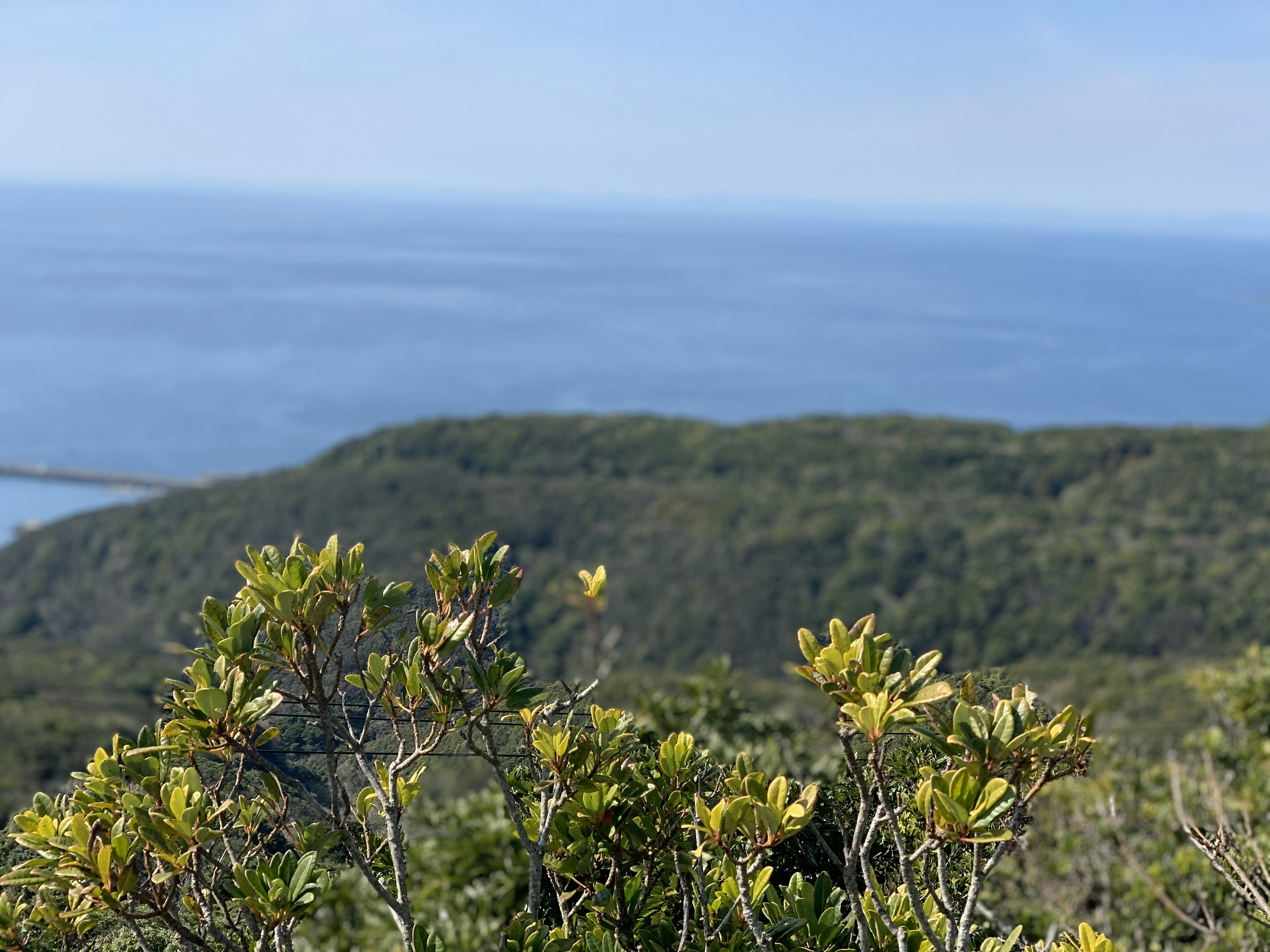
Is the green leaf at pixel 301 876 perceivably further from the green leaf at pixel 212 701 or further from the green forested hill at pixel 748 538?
the green forested hill at pixel 748 538

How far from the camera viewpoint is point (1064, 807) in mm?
6113

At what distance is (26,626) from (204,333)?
62580 millimetres

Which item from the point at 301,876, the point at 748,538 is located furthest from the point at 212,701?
the point at 748,538

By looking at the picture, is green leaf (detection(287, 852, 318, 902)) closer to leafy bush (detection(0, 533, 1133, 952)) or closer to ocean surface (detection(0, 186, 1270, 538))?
leafy bush (detection(0, 533, 1133, 952))

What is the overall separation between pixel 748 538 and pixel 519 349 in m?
64.1

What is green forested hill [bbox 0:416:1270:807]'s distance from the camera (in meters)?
28.0

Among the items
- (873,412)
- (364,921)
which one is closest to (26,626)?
(364,921)

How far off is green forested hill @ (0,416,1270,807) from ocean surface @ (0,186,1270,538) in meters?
13.4

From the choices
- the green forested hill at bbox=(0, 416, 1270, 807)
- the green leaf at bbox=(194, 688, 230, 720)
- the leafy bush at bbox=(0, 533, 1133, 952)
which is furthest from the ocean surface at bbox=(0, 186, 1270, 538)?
the green leaf at bbox=(194, 688, 230, 720)

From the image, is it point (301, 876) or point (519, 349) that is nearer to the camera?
point (301, 876)

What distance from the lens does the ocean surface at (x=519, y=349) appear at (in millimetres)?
64625

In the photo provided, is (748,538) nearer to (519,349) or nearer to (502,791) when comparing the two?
(502,791)

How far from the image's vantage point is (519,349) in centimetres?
9300

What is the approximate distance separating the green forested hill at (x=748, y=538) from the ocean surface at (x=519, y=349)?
1344 cm
